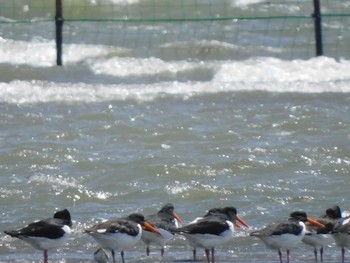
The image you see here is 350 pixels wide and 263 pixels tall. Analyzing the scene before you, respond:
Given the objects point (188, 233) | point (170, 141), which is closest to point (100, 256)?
point (188, 233)

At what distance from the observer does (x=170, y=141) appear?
1655 cm

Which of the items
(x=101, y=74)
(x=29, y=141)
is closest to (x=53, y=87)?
(x=101, y=74)

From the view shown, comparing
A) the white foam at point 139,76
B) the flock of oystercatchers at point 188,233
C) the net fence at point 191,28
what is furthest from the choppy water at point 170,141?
the net fence at point 191,28

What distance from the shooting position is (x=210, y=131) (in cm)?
1689

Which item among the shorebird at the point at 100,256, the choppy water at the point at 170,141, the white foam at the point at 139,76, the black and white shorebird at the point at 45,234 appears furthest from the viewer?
the white foam at the point at 139,76

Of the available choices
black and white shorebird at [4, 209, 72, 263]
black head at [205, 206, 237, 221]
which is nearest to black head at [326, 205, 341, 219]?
black head at [205, 206, 237, 221]

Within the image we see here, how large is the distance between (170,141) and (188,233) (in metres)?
5.11

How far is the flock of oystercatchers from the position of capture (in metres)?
11.4

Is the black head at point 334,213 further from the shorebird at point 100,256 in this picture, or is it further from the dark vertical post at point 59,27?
the dark vertical post at point 59,27

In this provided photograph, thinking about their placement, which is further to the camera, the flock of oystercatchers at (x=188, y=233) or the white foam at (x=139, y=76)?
the white foam at (x=139, y=76)

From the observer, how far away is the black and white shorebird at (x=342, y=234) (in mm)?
11495

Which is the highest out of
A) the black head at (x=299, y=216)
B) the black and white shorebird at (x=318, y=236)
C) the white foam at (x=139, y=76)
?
the white foam at (x=139, y=76)

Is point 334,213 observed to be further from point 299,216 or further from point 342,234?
point 342,234

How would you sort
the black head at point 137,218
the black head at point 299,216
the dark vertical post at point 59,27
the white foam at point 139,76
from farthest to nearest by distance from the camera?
the dark vertical post at point 59,27 → the white foam at point 139,76 → the black head at point 299,216 → the black head at point 137,218
